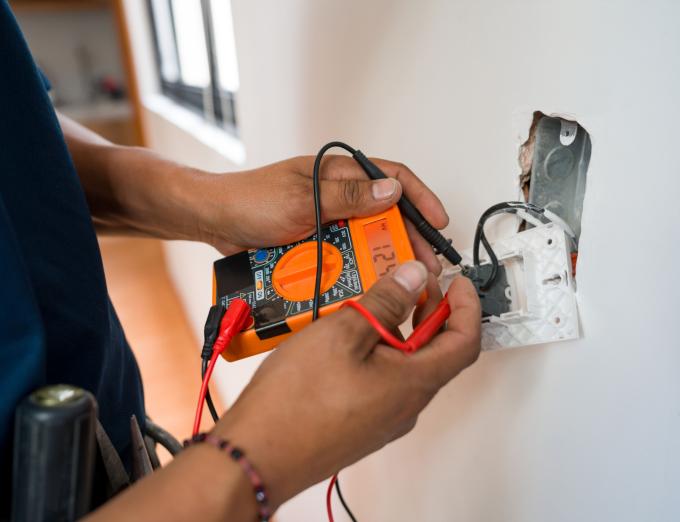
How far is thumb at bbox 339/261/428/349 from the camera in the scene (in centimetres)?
39

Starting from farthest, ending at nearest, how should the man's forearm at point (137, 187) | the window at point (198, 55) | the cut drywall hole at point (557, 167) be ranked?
the window at point (198, 55) < the man's forearm at point (137, 187) < the cut drywall hole at point (557, 167)

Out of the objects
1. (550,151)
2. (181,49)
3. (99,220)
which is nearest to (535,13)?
(550,151)

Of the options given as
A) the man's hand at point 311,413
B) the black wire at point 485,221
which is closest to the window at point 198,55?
the black wire at point 485,221

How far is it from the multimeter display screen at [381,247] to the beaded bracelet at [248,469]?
0.76 ft

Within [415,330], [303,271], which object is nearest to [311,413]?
[415,330]

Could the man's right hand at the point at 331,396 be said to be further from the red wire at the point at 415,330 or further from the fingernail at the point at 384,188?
the fingernail at the point at 384,188

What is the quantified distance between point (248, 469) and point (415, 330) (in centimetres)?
17

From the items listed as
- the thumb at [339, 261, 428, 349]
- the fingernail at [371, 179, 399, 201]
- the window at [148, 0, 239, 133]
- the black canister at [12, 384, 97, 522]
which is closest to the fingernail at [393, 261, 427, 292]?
the thumb at [339, 261, 428, 349]

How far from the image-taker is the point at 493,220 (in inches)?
20.4

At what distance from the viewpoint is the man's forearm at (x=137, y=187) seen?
0.69 metres

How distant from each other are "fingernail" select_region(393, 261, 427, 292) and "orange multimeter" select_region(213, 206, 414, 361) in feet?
0.27

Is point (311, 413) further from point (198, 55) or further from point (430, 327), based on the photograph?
point (198, 55)

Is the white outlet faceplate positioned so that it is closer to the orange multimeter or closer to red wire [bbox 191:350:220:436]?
the orange multimeter

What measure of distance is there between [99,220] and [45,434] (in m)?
0.53
